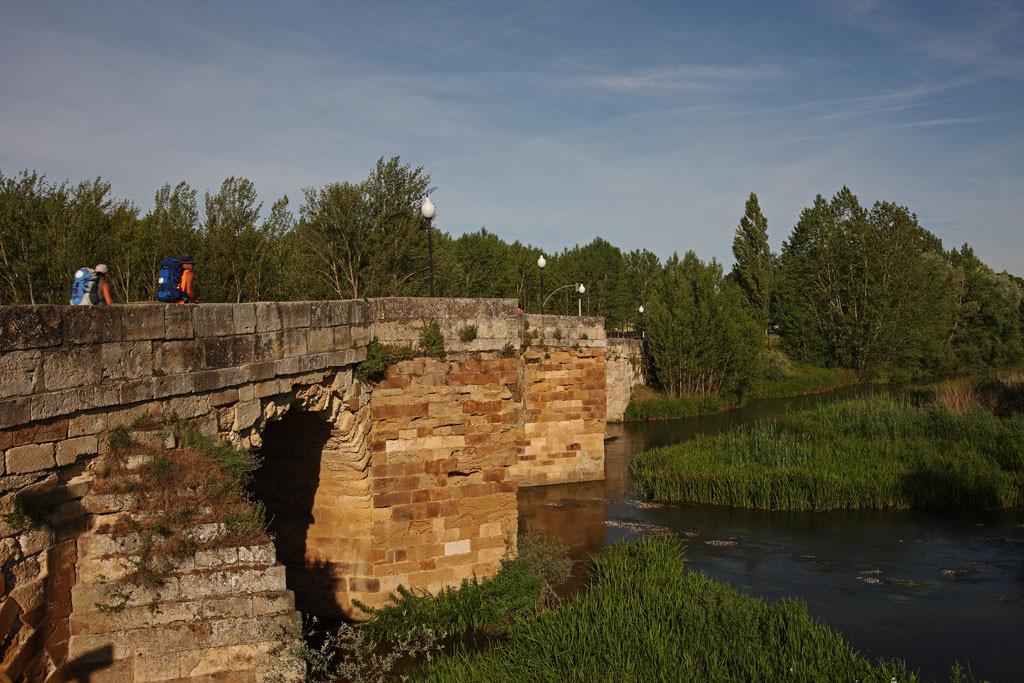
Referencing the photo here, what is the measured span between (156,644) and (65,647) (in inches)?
22.1

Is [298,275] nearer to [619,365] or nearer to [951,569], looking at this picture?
[619,365]

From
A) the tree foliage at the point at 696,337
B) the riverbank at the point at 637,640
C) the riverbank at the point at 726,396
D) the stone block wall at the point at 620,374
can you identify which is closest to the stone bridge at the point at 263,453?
the riverbank at the point at 637,640

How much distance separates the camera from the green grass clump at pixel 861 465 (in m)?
15.9

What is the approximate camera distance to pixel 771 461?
1755 cm

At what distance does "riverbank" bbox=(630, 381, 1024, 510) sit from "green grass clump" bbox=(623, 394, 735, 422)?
10153mm

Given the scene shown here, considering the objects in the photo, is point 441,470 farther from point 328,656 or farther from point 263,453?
point 328,656

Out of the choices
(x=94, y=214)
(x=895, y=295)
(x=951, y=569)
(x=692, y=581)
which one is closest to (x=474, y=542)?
(x=692, y=581)

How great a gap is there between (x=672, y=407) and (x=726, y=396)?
4.21 metres

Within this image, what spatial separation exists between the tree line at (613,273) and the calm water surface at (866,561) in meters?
9.89

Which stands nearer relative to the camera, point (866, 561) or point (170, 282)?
point (170, 282)

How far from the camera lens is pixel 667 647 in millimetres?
7707

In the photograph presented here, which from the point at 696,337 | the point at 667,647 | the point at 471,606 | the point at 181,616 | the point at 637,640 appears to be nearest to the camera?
the point at 181,616

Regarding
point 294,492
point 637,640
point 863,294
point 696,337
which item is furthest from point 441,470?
point 863,294

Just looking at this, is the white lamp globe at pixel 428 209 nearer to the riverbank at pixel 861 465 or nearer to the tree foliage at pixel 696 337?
the riverbank at pixel 861 465
